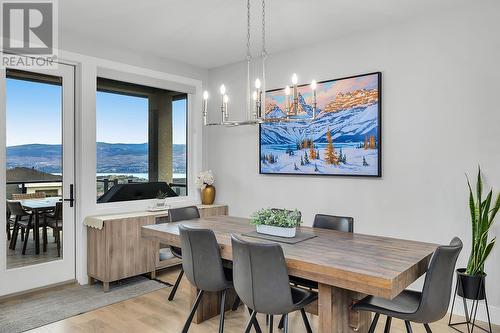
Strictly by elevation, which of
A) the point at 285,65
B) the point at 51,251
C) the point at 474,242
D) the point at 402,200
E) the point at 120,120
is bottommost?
the point at 51,251

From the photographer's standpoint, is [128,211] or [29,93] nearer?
[29,93]

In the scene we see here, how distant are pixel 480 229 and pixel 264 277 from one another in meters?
1.82

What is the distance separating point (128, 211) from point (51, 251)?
89cm

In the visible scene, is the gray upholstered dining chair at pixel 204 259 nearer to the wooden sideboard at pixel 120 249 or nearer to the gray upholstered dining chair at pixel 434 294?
the gray upholstered dining chair at pixel 434 294

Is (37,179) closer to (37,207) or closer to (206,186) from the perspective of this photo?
(37,207)

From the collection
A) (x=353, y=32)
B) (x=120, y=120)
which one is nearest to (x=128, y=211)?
(x=120, y=120)

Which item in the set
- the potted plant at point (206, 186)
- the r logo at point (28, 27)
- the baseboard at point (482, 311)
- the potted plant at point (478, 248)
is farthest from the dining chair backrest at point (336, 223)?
the r logo at point (28, 27)

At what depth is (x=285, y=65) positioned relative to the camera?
4355 mm

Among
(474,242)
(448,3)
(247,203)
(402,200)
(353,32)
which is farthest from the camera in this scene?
(247,203)

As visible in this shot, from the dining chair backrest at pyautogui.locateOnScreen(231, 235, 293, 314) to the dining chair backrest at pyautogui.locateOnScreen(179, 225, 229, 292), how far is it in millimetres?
339

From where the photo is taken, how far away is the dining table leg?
213 cm

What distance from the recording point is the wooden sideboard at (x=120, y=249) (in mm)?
3719

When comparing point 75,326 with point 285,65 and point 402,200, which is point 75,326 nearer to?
point 402,200

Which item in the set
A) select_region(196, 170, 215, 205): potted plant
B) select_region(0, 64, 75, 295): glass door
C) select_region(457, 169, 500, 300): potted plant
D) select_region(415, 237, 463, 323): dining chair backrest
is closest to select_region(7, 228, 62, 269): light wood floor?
select_region(0, 64, 75, 295): glass door
